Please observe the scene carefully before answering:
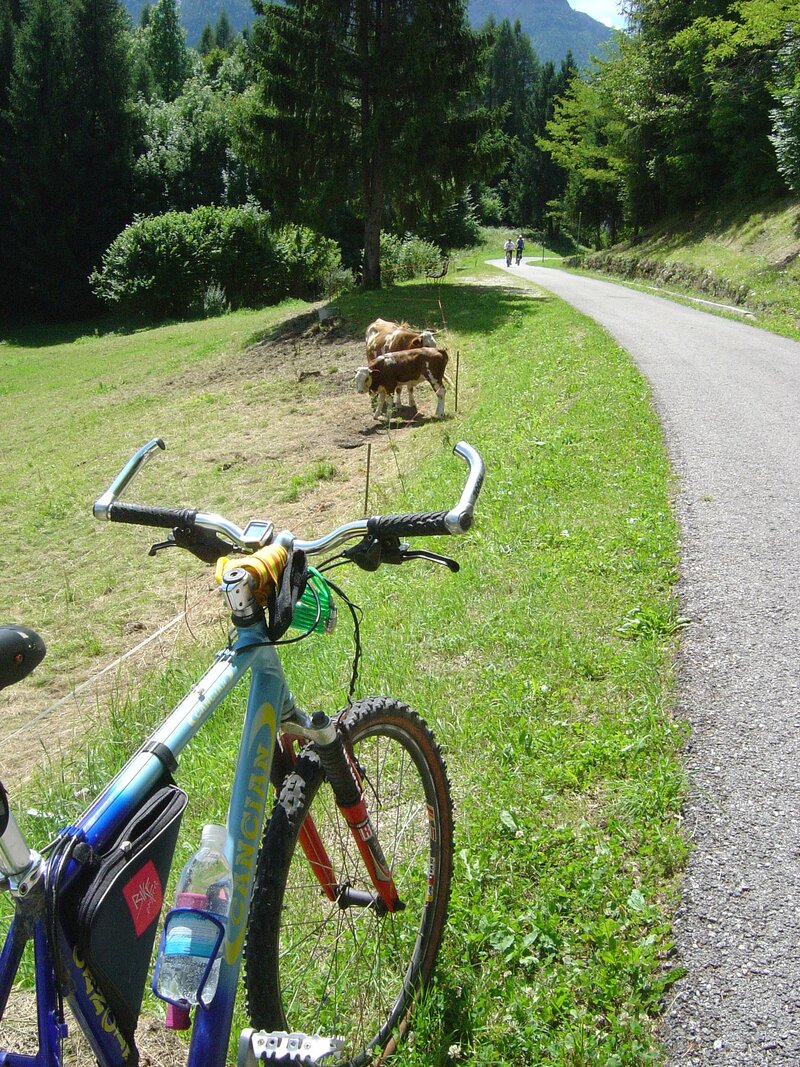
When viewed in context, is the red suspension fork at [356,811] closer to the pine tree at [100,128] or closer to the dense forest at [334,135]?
the dense forest at [334,135]

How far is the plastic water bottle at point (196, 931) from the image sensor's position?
178 centimetres

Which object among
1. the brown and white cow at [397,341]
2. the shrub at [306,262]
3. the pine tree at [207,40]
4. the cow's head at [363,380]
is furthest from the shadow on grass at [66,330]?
the pine tree at [207,40]

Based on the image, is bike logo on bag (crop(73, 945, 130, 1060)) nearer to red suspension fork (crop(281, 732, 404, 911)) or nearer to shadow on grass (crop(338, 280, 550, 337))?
red suspension fork (crop(281, 732, 404, 911))

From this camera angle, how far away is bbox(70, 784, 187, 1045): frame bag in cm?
158

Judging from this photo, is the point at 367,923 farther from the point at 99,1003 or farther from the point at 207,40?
the point at 207,40

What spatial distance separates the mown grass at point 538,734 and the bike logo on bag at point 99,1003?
1.10 meters

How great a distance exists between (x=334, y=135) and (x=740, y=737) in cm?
2420

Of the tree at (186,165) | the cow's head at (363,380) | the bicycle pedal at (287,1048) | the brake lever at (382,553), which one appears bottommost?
the cow's head at (363,380)

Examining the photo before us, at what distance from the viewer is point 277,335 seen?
2258 centimetres

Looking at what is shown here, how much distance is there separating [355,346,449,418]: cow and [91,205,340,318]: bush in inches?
817

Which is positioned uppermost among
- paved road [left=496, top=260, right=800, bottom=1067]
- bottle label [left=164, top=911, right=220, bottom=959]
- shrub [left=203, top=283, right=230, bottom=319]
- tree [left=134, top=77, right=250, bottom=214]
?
tree [left=134, top=77, right=250, bottom=214]

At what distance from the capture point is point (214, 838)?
1886 millimetres

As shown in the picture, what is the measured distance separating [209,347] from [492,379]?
439 inches

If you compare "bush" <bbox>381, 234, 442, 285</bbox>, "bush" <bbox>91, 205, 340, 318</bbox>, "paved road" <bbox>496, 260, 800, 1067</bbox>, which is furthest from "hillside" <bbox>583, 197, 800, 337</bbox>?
"bush" <bbox>91, 205, 340, 318</bbox>
